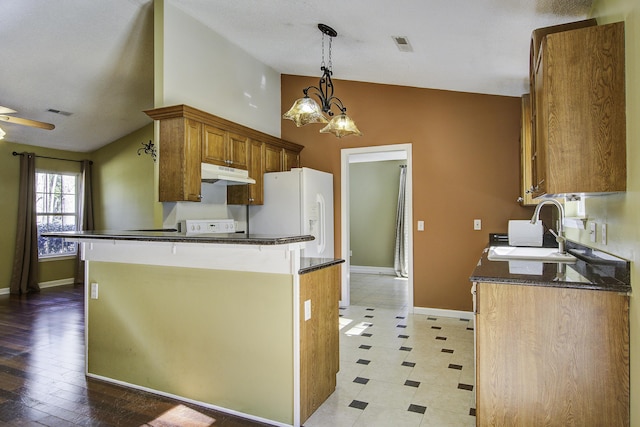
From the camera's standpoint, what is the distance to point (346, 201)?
5.35 m

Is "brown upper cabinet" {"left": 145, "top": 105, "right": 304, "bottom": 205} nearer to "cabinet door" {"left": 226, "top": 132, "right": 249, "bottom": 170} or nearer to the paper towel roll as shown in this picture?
"cabinet door" {"left": 226, "top": 132, "right": 249, "bottom": 170}

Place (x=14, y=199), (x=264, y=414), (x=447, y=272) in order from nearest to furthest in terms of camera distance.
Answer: (x=264, y=414)
(x=447, y=272)
(x=14, y=199)

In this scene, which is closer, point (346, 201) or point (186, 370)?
point (186, 370)

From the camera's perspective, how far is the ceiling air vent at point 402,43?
3.16 m

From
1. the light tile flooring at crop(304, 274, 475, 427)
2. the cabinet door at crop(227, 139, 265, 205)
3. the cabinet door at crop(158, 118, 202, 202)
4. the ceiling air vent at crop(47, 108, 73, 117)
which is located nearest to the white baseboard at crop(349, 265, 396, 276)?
the light tile flooring at crop(304, 274, 475, 427)

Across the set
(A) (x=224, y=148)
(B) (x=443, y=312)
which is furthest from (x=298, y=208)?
(B) (x=443, y=312)

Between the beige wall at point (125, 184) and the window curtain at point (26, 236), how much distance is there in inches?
45.5

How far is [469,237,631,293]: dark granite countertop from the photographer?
1.78m

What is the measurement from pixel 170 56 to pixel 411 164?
2.93 meters

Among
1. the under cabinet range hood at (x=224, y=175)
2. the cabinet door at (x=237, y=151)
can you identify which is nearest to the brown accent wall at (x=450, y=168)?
the cabinet door at (x=237, y=151)

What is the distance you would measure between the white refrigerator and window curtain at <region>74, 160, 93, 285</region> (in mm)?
3966

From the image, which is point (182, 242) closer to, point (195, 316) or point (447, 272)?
point (195, 316)

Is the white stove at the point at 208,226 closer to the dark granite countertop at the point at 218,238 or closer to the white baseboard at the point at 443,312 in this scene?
the dark granite countertop at the point at 218,238

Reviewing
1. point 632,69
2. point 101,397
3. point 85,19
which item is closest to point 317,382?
point 101,397
